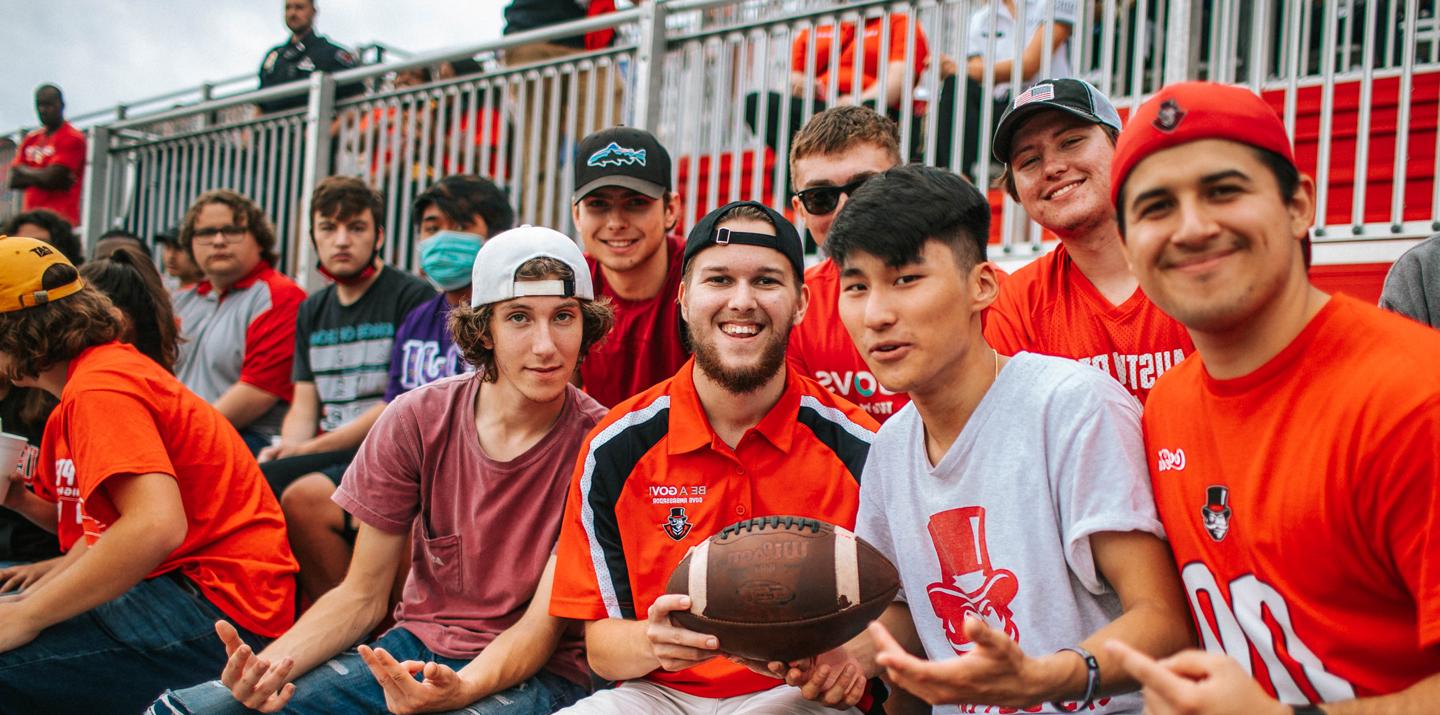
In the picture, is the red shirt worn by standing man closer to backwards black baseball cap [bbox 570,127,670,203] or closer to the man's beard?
backwards black baseball cap [bbox 570,127,670,203]

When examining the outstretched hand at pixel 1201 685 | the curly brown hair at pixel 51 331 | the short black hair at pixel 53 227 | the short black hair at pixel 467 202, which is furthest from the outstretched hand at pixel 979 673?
the short black hair at pixel 53 227

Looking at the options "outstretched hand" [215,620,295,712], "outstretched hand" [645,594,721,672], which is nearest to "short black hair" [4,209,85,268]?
"outstretched hand" [215,620,295,712]

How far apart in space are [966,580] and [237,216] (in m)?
5.12

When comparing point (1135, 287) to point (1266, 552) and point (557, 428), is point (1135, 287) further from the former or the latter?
point (557, 428)

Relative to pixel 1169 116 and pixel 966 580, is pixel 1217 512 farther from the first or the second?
pixel 1169 116

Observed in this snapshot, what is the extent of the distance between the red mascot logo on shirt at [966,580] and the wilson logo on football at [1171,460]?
39 cm

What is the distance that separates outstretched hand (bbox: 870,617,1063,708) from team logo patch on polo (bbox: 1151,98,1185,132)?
38.4 inches

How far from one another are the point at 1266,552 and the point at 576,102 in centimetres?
535

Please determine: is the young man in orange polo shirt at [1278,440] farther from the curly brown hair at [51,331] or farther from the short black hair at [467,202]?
the short black hair at [467,202]

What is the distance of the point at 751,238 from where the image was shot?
10.1 ft

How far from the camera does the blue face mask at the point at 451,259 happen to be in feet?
16.5

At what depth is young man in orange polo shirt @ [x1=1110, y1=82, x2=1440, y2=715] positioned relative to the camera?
1.72 metres

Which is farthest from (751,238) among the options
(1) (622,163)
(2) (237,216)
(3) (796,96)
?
(2) (237,216)

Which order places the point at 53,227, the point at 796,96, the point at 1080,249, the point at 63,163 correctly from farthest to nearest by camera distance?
the point at 63,163 < the point at 53,227 < the point at 796,96 < the point at 1080,249
